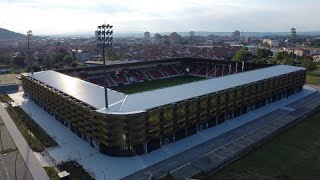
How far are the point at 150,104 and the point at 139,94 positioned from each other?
5.91 meters

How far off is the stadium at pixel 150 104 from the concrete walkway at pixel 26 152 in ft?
34.3

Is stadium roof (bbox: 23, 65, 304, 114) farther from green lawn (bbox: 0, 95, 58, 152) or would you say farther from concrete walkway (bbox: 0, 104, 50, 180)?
concrete walkway (bbox: 0, 104, 50, 180)

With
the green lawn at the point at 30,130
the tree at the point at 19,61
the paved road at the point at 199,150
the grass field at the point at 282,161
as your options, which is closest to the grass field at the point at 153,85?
the green lawn at the point at 30,130

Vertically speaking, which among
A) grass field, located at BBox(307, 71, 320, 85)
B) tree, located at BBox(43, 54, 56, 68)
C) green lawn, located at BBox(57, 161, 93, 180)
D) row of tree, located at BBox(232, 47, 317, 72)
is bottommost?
green lawn, located at BBox(57, 161, 93, 180)

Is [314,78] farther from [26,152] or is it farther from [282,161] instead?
[26,152]

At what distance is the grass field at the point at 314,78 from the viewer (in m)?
123

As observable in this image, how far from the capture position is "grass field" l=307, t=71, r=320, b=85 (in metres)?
123

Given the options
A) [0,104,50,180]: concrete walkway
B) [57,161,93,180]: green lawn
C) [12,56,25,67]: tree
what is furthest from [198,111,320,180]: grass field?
[12,56,25,67]: tree

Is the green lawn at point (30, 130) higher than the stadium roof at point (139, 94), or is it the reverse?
the stadium roof at point (139, 94)

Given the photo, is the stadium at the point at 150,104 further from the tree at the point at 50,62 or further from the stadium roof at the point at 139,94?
the tree at the point at 50,62

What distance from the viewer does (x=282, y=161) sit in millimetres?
52469

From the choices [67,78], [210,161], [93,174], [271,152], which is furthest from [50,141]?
[271,152]

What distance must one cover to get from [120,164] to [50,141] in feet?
65.0

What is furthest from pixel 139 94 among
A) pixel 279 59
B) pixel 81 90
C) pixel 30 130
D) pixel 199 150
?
pixel 279 59
